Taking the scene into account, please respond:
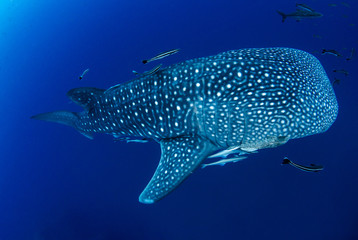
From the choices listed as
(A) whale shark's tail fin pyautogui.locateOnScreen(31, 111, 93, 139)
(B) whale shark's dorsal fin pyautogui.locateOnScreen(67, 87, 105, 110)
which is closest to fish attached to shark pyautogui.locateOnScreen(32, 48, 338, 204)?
(B) whale shark's dorsal fin pyautogui.locateOnScreen(67, 87, 105, 110)

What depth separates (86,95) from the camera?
→ 465cm

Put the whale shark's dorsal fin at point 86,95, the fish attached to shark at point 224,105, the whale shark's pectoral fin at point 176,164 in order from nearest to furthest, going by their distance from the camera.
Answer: the fish attached to shark at point 224,105 → the whale shark's pectoral fin at point 176,164 → the whale shark's dorsal fin at point 86,95

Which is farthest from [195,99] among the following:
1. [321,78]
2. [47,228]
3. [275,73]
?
[47,228]

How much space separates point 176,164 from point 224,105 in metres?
1.26

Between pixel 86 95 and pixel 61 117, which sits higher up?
pixel 86 95

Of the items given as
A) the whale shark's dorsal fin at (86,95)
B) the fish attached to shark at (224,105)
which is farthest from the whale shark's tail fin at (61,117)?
the fish attached to shark at (224,105)

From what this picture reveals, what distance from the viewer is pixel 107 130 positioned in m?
4.77

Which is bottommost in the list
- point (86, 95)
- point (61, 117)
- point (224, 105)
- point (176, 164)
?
point (176, 164)

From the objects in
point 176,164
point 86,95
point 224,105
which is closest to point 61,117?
point 86,95

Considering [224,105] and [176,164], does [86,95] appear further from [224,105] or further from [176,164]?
[224,105]

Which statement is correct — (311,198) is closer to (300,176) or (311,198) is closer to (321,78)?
(300,176)

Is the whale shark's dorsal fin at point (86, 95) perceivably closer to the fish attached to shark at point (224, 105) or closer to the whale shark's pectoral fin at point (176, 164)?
the fish attached to shark at point (224, 105)

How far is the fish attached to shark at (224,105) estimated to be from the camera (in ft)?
11.2

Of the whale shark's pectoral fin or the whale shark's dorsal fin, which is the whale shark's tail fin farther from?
the whale shark's pectoral fin
